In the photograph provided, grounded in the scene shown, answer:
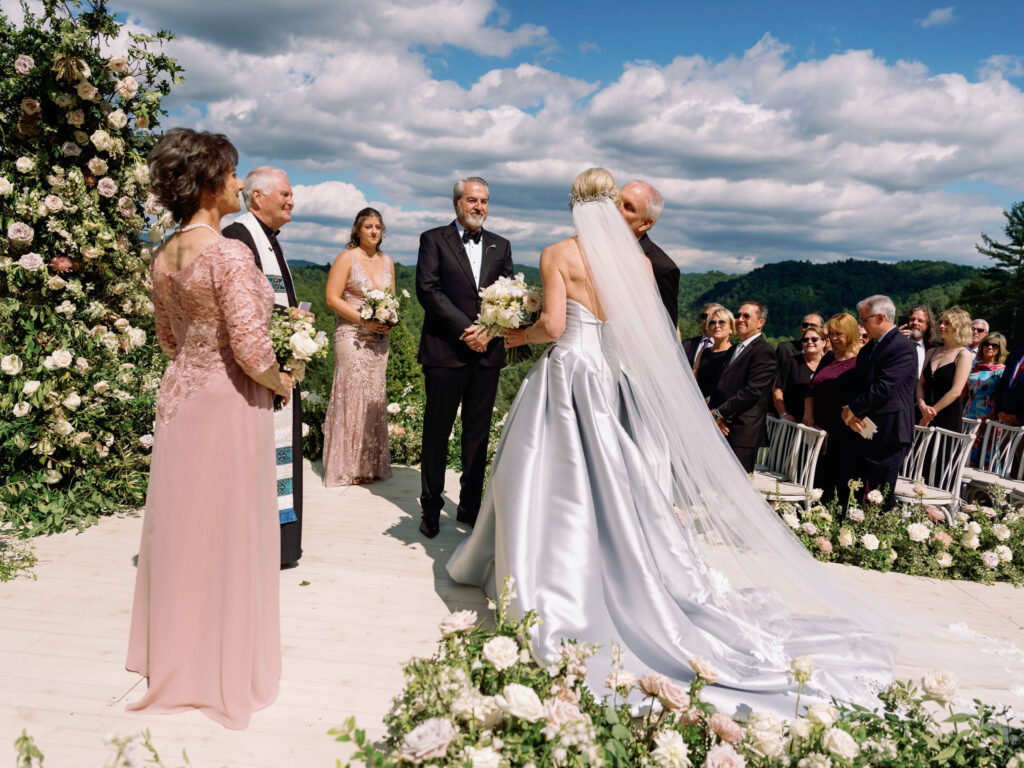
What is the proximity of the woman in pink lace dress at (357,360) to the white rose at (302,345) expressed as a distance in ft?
10.7

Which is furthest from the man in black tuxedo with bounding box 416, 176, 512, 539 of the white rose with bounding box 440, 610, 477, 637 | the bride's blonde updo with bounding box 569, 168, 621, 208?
the white rose with bounding box 440, 610, 477, 637

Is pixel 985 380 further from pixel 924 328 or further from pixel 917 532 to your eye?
pixel 917 532

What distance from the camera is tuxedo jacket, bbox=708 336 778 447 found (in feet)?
18.1

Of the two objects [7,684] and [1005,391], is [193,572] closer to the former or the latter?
[7,684]

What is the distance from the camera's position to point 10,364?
4613 mm

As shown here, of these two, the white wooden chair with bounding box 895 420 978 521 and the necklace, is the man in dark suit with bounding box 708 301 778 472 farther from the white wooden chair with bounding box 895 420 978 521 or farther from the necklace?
the necklace

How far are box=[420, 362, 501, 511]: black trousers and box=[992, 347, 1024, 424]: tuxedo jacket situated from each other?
5.56 metres

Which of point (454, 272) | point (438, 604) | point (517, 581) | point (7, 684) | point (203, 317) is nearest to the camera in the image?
point (203, 317)

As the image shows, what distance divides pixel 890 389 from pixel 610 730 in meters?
4.09

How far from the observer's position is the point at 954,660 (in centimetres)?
378

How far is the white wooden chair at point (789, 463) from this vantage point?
226 inches

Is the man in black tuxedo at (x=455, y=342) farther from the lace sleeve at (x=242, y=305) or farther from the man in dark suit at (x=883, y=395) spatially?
the man in dark suit at (x=883, y=395)

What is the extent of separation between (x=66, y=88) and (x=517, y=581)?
4609 mm

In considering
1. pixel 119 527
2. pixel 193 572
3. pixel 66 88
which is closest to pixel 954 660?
pixel 193 572
